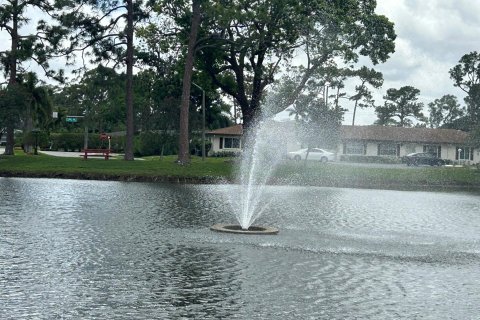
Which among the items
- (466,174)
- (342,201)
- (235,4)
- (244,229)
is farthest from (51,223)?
(466,174)

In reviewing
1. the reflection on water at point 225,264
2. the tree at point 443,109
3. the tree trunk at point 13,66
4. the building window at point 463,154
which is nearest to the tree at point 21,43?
the tree trunk at point 13,66

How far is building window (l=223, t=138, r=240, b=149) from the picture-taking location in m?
90.9

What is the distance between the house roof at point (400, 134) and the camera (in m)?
92.1

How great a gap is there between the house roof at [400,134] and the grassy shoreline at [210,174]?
38.7 m

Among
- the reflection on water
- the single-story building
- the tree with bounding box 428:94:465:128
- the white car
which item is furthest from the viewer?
the tree with bounding box 428:94:465:128

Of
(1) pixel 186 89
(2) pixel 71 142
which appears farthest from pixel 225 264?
(2) pixel 71 142

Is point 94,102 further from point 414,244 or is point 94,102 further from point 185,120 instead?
point 414,244

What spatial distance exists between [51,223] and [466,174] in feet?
132

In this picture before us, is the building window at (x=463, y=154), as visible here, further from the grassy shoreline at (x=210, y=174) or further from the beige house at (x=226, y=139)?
the grassy shoreline at (x=210, y=174)

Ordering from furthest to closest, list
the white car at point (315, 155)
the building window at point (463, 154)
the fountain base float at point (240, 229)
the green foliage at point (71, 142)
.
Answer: the building window at point (463, 154)
the green foliage at point (71, 142)
the white car at point (315, 155)
the fountain base float at point (240, 229)

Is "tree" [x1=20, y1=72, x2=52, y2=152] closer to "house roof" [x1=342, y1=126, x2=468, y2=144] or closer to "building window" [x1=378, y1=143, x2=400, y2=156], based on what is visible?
"house roof" [x1=342, y1=126, x2=468, y2=144]

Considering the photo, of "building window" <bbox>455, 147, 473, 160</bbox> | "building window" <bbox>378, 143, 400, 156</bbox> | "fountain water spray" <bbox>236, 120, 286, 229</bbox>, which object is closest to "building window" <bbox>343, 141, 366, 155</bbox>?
"building window" <bbox>378, 143, 400, 156</bbox>

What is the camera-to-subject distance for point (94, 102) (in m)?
119

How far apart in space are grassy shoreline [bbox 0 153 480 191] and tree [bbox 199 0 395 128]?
27.2ft
